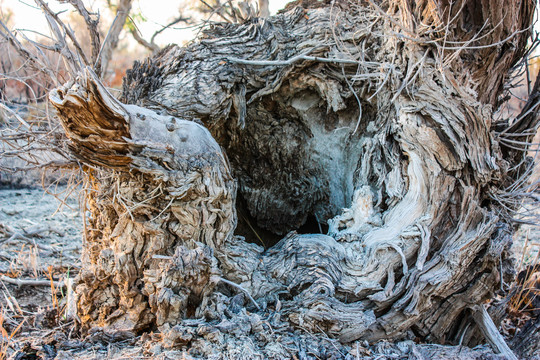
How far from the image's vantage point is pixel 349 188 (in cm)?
350

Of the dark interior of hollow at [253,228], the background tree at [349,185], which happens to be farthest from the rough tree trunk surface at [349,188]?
the dark interior of hollow at [253,228]

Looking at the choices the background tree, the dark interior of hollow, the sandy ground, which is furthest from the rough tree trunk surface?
the dark interior of hollow

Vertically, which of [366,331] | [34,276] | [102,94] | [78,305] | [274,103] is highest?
[274,103]

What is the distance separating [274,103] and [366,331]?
6.37ft

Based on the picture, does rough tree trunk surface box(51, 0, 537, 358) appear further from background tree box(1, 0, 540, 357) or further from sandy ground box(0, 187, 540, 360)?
sandy ground box(0, 187, 540, 360)

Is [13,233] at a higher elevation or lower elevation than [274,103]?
lower

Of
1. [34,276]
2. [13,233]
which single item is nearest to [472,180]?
[34,276]

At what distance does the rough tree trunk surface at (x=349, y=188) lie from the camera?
232cm

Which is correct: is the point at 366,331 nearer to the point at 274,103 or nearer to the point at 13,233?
the point at 274,103

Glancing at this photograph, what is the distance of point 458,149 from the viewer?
Result: 2.66 meters

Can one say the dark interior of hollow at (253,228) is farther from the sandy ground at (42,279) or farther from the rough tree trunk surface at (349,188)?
the sandy ground at (42,279)

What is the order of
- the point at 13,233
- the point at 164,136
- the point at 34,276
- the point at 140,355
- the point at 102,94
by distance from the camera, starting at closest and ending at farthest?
1. the point at 102,94
2. the point at 140,355
3. the point at 164,136
4. the point at 34,276
5. the point at 13,233

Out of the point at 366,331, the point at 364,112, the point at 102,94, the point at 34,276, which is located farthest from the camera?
the point at 34,276

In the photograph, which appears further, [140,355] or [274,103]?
[274,103]
